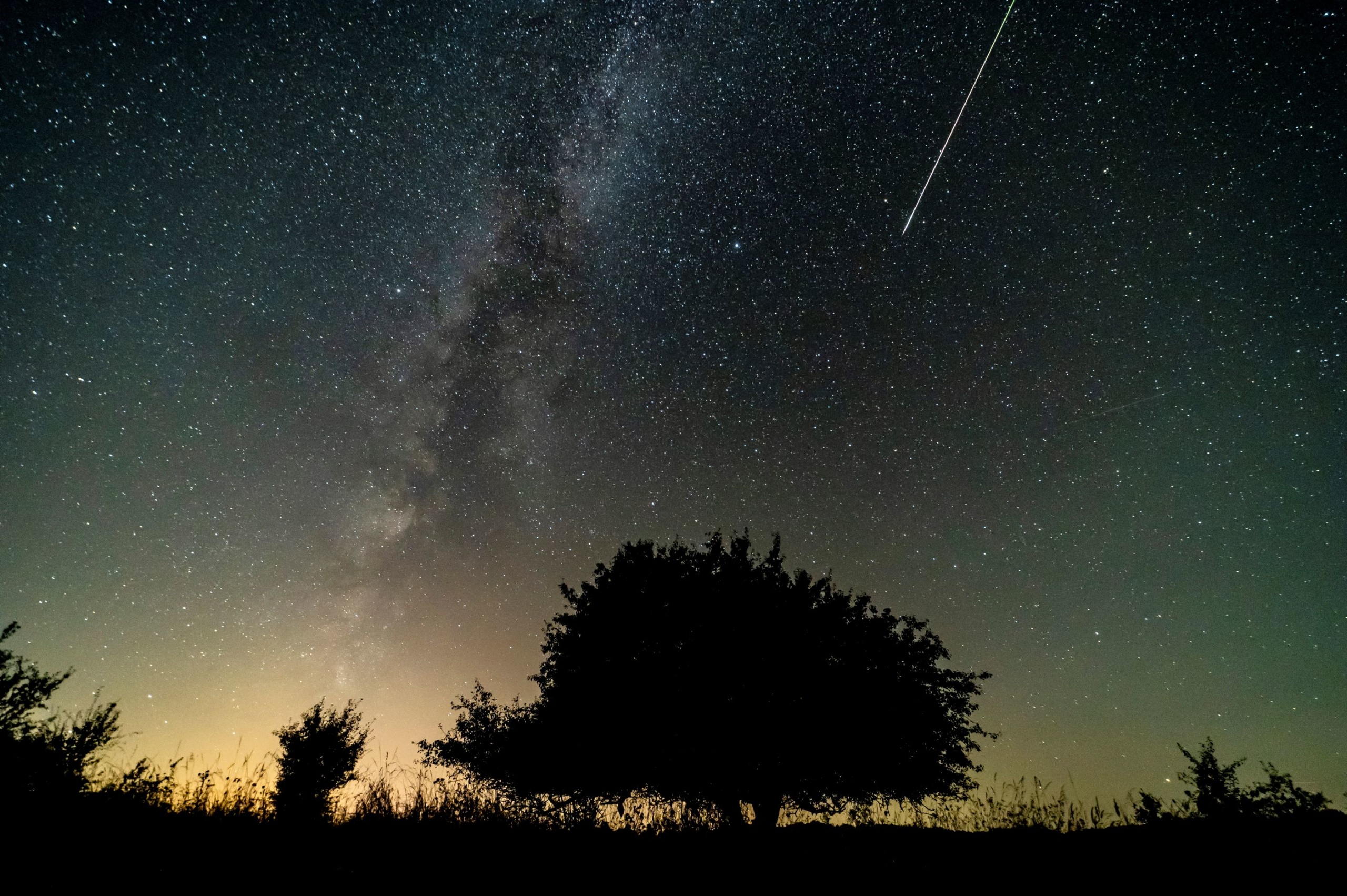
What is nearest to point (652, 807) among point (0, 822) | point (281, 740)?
point (0, 822)

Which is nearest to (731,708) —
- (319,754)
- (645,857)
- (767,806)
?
(767,806)

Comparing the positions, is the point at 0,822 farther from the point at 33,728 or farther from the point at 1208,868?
the point at 33,728

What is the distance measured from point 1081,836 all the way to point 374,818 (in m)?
8.09

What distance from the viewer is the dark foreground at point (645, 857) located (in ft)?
13.2

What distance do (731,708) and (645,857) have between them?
640 centimetres

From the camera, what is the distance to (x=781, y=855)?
5312 millimetres

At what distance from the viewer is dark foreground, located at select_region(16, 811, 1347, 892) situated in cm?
403

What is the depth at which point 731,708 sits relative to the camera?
11.4 m

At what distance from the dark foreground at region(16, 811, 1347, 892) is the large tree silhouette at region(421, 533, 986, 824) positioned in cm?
556

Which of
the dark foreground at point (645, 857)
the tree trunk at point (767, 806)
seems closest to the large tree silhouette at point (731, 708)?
the tree trunk at point (767, 806)

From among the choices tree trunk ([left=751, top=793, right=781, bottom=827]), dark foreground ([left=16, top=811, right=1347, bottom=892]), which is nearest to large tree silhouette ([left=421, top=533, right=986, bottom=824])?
tree trunk ([left=751, top=793, right=781, bottom=827])

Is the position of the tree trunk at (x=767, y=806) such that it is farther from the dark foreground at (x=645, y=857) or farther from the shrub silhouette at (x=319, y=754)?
the shrub silhouette at (x=319, y=754)

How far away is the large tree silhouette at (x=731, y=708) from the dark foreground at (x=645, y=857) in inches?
219

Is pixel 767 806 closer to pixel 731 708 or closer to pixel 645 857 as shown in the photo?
pixel 731 708
